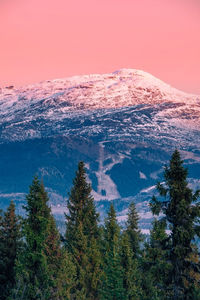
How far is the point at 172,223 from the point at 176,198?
1970 mm

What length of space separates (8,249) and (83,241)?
14072 millimetres

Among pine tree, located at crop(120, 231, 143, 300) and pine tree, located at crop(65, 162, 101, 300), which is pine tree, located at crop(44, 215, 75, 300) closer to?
pine tree, located at crop(65, 162, 101, 300)

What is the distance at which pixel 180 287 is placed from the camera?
142ft

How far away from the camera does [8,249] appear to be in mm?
69625

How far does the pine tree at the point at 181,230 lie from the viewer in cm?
4278

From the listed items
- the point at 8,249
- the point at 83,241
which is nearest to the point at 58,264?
the point at 8,249

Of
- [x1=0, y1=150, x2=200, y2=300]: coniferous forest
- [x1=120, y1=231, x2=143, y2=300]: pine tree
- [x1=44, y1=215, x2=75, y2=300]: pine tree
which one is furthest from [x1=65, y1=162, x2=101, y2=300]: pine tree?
[x1=120, y1=231, x2=143, y2=300]: pine tree

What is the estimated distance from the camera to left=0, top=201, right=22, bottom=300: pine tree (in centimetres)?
6788

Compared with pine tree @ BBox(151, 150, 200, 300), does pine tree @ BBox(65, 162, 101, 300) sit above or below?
above

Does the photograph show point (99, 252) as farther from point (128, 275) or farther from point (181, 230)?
point (181, 230)

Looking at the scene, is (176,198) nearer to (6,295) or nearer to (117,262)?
(117,262)

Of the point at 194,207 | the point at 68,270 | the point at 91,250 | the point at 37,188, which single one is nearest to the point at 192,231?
the point at 194,207

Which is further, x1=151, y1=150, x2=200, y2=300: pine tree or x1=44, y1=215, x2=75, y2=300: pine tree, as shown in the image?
x1=44, y1=215, x2=75, y2=300: pine tree

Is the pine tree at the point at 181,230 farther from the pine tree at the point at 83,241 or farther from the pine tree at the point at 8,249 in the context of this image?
the pine tree at the point at 83,241
